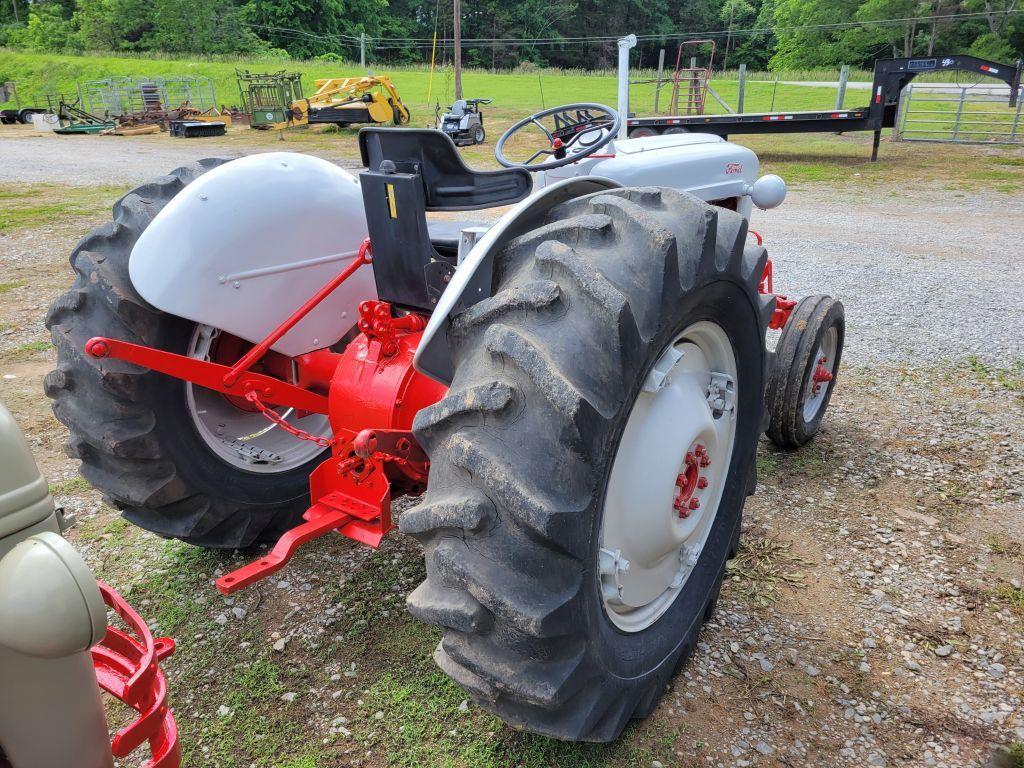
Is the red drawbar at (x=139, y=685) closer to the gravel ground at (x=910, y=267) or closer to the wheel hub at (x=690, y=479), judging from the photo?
the wheel hub at (x=690, y=479)

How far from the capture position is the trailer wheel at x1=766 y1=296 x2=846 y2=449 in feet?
11.0

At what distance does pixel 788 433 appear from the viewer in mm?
3521

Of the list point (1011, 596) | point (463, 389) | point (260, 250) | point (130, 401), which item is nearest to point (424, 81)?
point (260, 250)

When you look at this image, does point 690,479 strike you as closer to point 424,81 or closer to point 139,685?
point 139,685

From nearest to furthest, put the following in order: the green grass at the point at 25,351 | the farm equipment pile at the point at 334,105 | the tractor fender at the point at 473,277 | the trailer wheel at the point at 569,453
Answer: the trailer wheel at the point at 569,453
the tractor fender at the point at 473,277
the green grass at the point at 25,351
the farm equipment pile at the point at 334,105

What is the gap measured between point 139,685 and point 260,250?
4.26 feet

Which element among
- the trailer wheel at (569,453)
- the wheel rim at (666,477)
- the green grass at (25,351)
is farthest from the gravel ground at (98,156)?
the trailer wheel at (569,453)

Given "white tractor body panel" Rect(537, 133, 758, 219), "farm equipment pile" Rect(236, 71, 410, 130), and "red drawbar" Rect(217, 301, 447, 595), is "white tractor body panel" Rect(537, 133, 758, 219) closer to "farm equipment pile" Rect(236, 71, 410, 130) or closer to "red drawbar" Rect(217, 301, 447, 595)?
"red drawbar" Rect(217, 301, 447, 595)

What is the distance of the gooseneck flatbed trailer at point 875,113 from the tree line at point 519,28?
25124 mm

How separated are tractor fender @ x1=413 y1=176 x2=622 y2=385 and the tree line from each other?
121 ft

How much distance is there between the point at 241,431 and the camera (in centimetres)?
273

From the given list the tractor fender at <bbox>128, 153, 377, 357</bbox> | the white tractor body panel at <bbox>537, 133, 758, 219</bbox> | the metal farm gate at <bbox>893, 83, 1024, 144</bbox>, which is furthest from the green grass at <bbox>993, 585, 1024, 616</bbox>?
the metal farm gate at <bbox>893, 83, 1024, 144</bbox>

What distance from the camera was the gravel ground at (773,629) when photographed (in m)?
2.09

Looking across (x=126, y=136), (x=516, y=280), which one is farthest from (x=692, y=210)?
(x=126, y=136)
